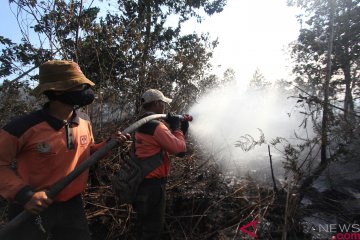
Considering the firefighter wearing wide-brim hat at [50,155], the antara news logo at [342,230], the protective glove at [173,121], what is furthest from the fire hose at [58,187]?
the antara news logo at [342,230]

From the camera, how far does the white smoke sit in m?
8.52

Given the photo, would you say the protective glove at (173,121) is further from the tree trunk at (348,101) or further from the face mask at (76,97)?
the tree trunk at (348,101)

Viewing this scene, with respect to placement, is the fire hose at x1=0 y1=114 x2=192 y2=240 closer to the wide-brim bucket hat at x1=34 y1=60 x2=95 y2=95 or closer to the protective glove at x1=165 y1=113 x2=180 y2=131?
the wide-brim bucket hat at x1=34 y1=60 x2=95 y2=95

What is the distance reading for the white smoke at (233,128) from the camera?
8.52m

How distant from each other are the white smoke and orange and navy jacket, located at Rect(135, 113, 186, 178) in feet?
11.5

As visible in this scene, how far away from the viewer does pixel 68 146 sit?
248 centimetres

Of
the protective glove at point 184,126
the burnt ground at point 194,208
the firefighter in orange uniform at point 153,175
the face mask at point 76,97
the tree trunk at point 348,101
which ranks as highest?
the tree trunk at point 348,101

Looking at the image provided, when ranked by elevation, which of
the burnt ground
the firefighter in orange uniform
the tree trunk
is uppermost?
the tree trunk

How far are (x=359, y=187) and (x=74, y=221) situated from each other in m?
7.71

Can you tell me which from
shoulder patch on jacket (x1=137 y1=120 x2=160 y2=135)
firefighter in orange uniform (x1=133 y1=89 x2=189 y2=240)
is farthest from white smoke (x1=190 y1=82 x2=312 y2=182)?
shoulder patch on jacket (x1=137 y1=120 x2=160 y2=135)

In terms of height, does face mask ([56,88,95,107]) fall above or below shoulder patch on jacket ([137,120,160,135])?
above

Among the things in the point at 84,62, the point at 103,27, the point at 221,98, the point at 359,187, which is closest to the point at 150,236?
the point at 84,62

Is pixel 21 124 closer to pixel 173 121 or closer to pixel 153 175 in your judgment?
pixel 153 175

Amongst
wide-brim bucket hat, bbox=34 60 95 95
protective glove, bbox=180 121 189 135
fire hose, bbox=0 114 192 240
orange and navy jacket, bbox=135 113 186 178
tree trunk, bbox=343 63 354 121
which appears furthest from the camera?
tree trunk, bbox=343 63 354 121
